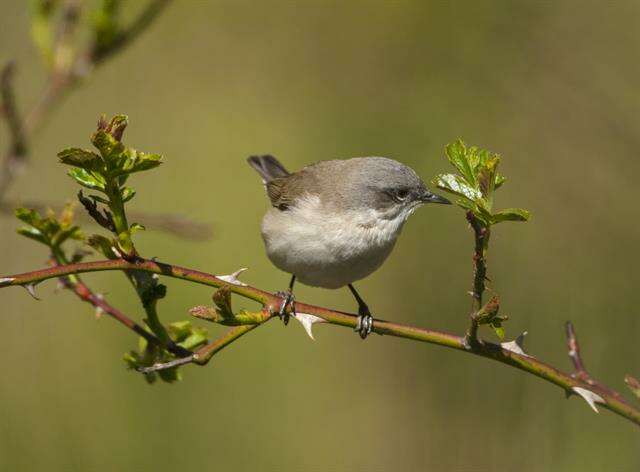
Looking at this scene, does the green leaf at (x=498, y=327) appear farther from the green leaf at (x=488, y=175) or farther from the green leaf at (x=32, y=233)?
the green leaf at (x=32, y=233)

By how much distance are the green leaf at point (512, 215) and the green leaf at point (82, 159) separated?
0.89 meters

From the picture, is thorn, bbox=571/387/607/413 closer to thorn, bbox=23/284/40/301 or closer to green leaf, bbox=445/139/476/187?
green leaf, bbox=445/139/476/187

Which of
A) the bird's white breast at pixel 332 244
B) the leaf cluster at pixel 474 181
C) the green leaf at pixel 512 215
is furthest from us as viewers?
the bird's white breast at pixel 332 244

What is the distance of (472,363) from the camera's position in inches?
163

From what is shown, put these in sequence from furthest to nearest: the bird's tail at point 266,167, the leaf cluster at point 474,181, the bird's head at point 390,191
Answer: the bird's tail at point 266,167
the bird's head at point 390,191
the leaf cluster at point 474,181

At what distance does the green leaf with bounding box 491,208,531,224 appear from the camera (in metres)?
1.68

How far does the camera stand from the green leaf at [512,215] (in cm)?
168

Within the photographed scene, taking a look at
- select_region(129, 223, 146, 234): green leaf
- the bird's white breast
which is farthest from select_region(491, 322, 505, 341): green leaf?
the bird's white breast

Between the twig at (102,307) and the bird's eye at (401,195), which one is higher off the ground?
the bird's eye at (401,195)

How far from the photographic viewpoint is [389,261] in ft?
18.9

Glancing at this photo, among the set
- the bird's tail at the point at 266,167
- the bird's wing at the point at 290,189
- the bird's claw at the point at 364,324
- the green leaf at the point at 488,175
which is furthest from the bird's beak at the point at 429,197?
the green leaf at the point at 488,175

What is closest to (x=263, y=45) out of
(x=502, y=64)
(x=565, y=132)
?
(x=502, y=64)

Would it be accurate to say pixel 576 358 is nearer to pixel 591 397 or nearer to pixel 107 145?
pixel 591 397

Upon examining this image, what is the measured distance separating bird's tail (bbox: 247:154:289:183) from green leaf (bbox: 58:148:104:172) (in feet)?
10.1
